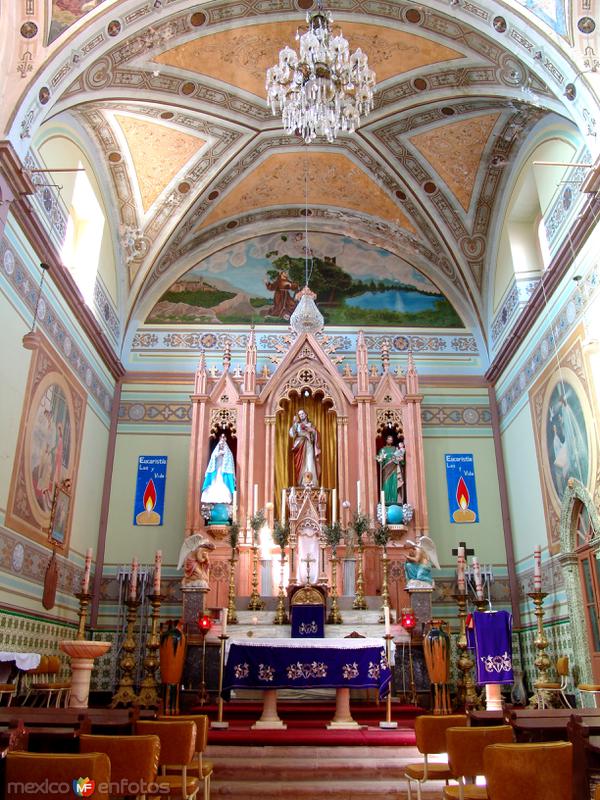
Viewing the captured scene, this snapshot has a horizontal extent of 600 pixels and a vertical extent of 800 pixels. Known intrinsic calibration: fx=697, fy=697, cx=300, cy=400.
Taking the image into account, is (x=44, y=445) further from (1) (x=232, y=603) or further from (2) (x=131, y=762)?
(2) (x=131, y=762)

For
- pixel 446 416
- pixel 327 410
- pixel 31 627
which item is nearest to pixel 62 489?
pixel 31 627

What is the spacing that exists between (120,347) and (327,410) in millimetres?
5286

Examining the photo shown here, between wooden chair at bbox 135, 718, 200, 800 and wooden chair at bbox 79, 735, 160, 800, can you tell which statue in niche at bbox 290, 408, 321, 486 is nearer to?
wooden chair at bbox 135, 718, 200, 800

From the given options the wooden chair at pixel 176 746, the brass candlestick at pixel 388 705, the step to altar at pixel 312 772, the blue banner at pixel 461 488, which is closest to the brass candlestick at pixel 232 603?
the brass candlestick at pixel 388 705

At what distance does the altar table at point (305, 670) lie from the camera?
9445 millimetres

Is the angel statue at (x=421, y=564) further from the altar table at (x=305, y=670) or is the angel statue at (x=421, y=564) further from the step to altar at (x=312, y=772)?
the step to altar at (x=312, y=772)

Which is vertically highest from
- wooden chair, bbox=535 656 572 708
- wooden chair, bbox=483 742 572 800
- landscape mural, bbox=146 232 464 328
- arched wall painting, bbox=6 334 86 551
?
landscape mural, bbox=146 232 464 328

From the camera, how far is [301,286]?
18.0 meters

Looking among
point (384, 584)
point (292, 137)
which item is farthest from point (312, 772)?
point (292, 137)

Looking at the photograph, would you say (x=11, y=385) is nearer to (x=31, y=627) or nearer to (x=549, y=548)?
(x=31, y=627)

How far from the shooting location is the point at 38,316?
463 inches

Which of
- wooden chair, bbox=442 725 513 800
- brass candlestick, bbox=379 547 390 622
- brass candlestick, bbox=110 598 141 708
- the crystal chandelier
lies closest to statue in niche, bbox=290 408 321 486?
brass candlestick, bbox=379 547 390 622

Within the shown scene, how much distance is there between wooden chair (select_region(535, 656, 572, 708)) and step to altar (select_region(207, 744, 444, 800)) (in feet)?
7.86

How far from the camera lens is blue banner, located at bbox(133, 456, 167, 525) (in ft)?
51.0
